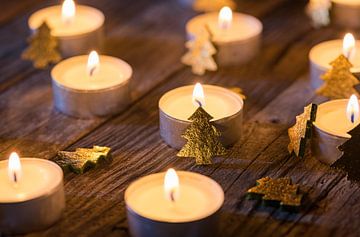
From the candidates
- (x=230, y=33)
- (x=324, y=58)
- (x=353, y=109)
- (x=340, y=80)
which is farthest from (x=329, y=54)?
(x=353, y=109)

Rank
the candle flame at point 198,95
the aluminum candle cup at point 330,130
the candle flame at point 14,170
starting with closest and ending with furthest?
the candle flame at point 14,170 < the aluminum candle cup at point 330,130 < the candle flame at point 198,95

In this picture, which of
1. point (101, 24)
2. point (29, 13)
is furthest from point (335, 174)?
point (29, 13)

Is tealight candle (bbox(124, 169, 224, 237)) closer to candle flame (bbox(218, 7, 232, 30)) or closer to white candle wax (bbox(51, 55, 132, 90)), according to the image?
white candle wax (bbox(51, 55, 132, 90))

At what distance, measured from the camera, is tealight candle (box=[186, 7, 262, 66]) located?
2.07 metres

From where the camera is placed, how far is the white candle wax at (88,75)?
6.17 ft

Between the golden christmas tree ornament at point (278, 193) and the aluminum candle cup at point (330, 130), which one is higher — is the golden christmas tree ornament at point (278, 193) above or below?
below

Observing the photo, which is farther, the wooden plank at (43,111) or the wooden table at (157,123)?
the wooden plank at (43,111)

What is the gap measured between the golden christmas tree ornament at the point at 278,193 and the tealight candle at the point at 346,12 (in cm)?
84

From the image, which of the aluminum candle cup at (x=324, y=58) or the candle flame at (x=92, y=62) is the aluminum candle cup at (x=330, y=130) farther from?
the candle flame at (x=92, y=62)

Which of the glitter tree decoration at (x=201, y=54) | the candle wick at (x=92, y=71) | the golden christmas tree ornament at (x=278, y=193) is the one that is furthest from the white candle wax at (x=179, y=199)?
the glitter tree decoration at (x=201, y=54)

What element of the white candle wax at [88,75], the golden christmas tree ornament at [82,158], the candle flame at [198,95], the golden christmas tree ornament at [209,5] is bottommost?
the golden christmas tree ornament at [82,158]

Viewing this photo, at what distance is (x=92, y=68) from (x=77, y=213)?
48 cm

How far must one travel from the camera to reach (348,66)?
1851 millimetres

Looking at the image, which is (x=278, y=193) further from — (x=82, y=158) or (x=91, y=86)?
(x=91, y=86)
